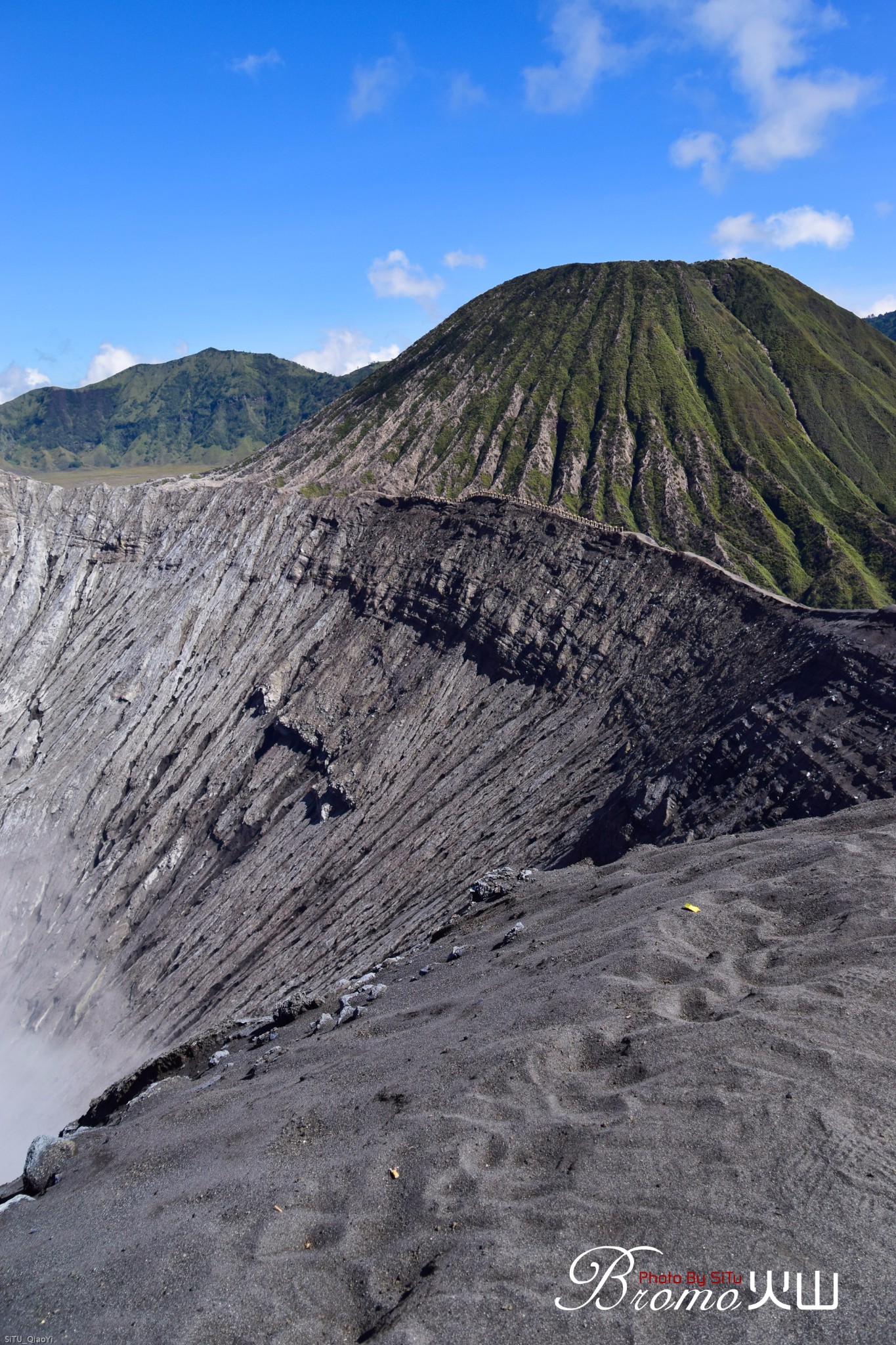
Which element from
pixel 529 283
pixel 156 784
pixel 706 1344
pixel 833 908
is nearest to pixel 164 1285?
pixel 706 1344

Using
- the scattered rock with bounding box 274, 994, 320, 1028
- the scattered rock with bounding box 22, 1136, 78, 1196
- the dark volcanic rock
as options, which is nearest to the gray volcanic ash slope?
the dark volcanic rock

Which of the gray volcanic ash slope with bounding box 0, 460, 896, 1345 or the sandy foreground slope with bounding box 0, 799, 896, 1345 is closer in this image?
the sandy foreground slope with bounding box 0, 799, 896, 1345

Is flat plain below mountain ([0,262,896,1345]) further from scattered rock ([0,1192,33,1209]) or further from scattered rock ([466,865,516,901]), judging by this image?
scattered rock ([0,1192,33,1209])

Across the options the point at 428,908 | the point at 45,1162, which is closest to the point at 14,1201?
the point at 45,1162

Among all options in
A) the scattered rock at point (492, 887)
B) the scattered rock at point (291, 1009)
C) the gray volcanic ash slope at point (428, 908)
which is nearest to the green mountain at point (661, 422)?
the gray volcanic ash slope at point (428, 908)

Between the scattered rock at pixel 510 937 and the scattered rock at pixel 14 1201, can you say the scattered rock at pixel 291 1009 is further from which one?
the scattered rock at pixel 14 1201

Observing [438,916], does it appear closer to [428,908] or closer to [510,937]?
[428,908]
